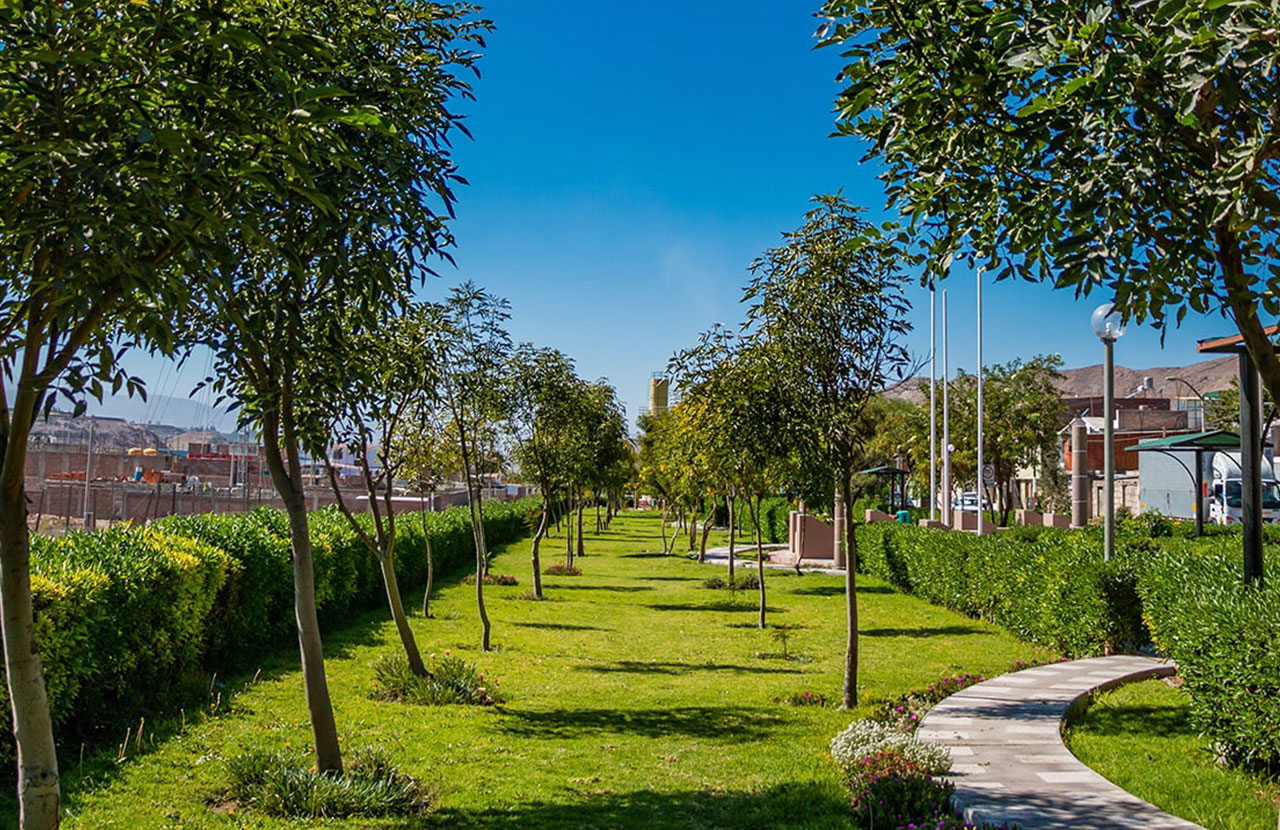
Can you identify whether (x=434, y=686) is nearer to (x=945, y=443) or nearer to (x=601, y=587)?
(x=601, y=587)

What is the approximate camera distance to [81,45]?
10.8 feet

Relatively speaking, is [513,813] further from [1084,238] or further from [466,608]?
[466,608]

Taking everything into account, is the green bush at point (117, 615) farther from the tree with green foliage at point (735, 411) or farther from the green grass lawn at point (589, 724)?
the tree with green foliage at point (735, 411)

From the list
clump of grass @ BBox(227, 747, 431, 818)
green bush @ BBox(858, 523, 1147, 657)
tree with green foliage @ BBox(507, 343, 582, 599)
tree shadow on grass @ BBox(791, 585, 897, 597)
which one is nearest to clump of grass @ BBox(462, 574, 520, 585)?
tree with green foliage @ BBox(507, 343, 582, 599)

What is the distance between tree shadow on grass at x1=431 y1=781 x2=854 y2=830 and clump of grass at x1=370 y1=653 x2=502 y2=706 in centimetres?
325

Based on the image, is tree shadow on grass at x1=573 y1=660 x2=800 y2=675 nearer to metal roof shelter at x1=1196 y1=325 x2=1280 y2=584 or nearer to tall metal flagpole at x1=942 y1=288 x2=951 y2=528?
metal roof shelter at x1=1196 y1=325 x2=1280 y2=584

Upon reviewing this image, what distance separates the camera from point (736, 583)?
22.8m

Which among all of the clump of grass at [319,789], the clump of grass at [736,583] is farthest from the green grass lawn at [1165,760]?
the clump of grass at [736,583]

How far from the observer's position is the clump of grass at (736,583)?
889 inches

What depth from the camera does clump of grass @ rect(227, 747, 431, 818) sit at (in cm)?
605

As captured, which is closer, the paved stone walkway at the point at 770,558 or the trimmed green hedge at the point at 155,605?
the trimmed green hedge at the point at 155,605

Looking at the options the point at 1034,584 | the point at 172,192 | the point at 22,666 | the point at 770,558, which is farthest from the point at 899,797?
the point at 770,558

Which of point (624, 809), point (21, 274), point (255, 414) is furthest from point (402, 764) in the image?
point (21, 274)

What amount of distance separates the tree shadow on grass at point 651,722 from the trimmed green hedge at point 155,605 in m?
3.25
